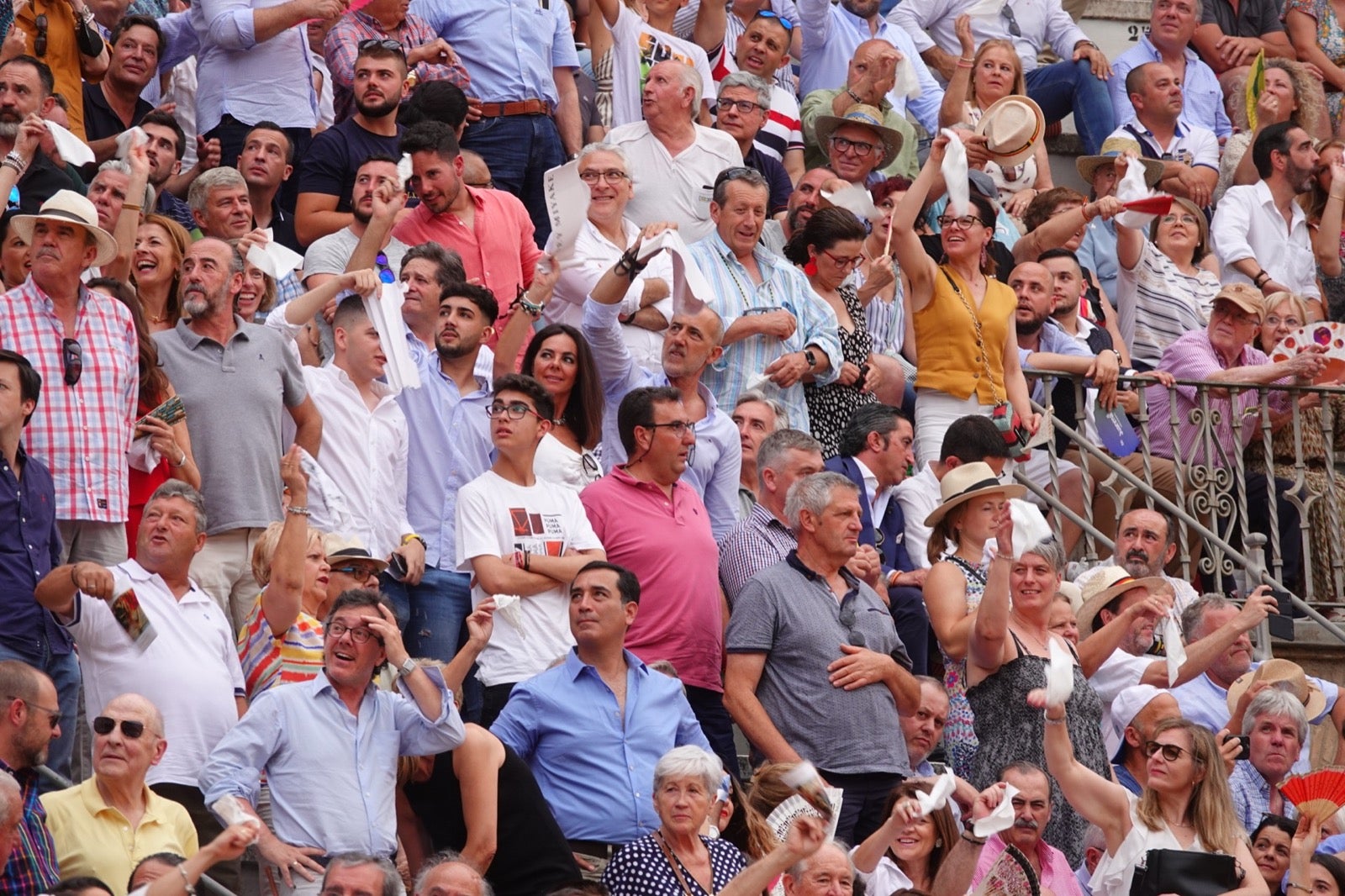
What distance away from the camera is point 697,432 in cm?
995

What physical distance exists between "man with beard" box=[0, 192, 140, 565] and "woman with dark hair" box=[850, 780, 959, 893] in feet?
9.18

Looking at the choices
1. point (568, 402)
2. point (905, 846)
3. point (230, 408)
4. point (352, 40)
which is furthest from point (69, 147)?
point (905, 846)

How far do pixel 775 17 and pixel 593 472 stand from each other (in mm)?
4763

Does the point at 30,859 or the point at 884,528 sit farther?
the point at 884,528

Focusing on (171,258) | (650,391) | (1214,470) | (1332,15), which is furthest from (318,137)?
(1332,15)

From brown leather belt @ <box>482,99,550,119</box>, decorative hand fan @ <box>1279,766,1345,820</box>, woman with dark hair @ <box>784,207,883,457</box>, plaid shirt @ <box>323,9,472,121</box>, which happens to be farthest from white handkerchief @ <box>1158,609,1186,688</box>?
plaid shirt @ <box>323,9,472,121</box>

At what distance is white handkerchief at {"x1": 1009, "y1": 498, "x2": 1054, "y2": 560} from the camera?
Result: 8.63m

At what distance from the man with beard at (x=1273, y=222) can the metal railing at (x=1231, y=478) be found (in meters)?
1.53

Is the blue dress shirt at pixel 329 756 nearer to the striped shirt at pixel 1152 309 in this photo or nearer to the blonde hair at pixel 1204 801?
the blonde hair at pixel 1204 801

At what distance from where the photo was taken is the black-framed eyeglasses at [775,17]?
13.6 m

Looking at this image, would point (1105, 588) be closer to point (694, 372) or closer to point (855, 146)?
point (694, 372)

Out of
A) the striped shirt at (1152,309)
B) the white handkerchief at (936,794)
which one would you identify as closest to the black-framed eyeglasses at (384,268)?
the white handkerchief at (936,794)

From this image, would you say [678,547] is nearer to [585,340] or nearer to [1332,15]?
[585,340]

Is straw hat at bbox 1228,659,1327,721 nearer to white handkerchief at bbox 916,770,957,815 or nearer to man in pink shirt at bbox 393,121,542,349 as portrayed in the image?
white handkerchief at bbox 916,770,957,815
